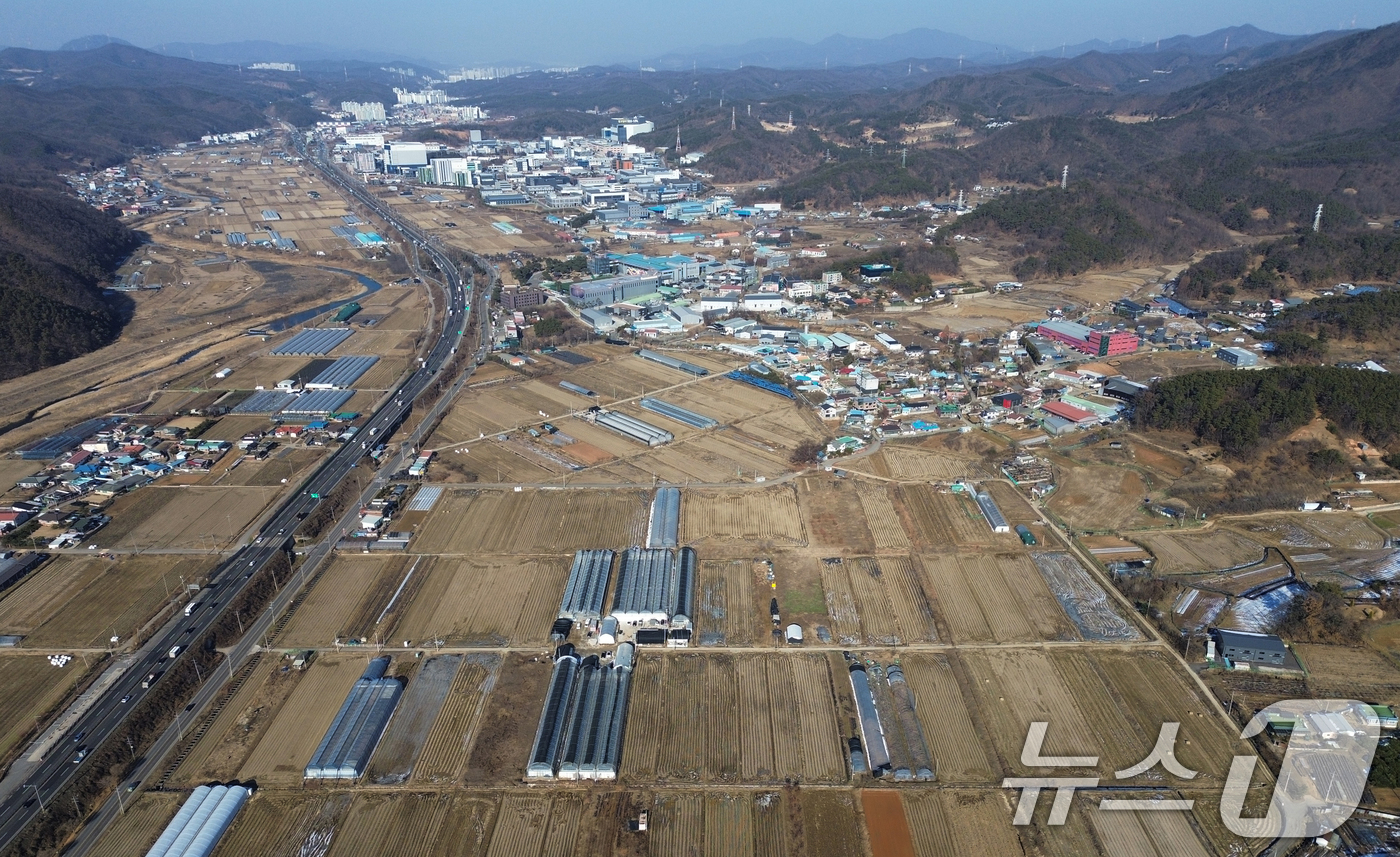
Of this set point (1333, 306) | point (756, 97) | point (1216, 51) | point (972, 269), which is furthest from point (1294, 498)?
point (1216, 51)

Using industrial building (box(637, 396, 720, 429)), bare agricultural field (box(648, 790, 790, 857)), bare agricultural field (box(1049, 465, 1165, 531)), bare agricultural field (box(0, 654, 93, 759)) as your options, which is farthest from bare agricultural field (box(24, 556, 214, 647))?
bare agricultural field (box(1049, 465, 1165, 531))

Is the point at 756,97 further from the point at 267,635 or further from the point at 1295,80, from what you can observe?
the point at 267,635

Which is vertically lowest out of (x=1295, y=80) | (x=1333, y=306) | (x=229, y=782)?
(x=229, y=782)

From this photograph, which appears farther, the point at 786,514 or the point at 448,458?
the point at 448,458

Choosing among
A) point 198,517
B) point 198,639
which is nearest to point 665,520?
point 198,639

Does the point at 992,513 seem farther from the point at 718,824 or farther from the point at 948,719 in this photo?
the point at 718,824
